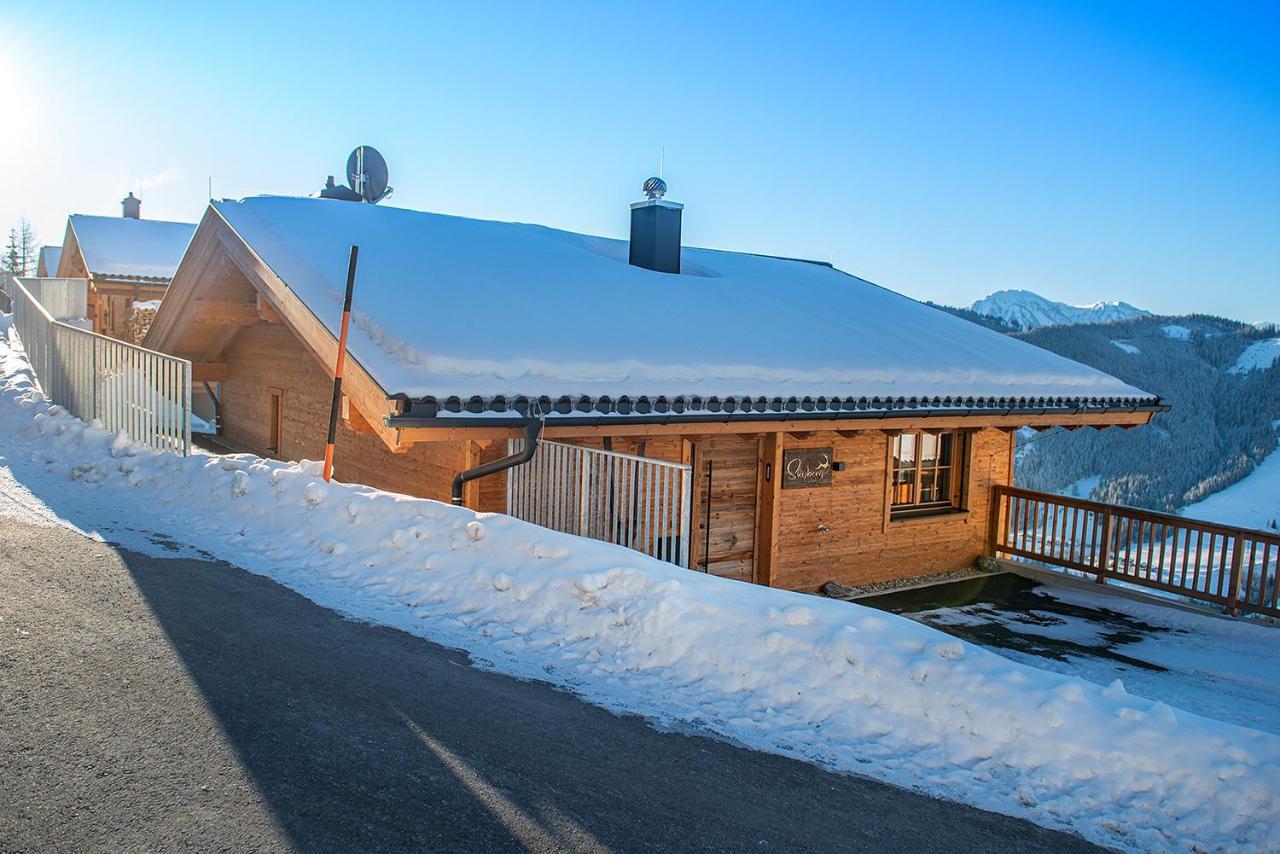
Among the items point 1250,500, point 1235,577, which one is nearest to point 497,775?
point 1235,577

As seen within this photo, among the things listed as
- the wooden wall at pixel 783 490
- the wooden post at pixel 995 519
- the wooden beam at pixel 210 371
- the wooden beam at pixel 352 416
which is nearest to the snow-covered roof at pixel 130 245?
the wooden beam at pixel 210 371

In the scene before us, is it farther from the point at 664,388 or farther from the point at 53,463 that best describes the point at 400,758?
the point at 53,463

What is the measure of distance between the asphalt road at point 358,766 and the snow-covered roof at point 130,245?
22.8 meters

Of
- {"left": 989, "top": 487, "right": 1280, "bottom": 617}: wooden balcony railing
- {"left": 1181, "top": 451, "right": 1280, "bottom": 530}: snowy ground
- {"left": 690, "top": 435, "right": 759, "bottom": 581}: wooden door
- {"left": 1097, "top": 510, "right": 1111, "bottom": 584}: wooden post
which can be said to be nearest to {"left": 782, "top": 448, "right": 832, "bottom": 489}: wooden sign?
{"left": 690, "top": 435, "right": 759, "bottom": 581}: wooden door

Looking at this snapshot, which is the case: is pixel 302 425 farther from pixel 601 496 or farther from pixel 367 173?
pixel 601 496

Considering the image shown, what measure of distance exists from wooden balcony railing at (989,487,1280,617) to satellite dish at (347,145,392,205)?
12.2m

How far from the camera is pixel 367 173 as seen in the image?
53.7ft

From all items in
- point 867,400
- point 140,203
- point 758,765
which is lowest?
point 758,765

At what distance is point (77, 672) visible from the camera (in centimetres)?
489

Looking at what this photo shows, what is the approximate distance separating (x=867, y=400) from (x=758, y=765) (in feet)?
21.1

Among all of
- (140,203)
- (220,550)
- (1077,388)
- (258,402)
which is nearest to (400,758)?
(220,550)

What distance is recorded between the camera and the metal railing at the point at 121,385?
1112 cm

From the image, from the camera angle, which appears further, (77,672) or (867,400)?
(867,400)

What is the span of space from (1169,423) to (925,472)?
63.5m
